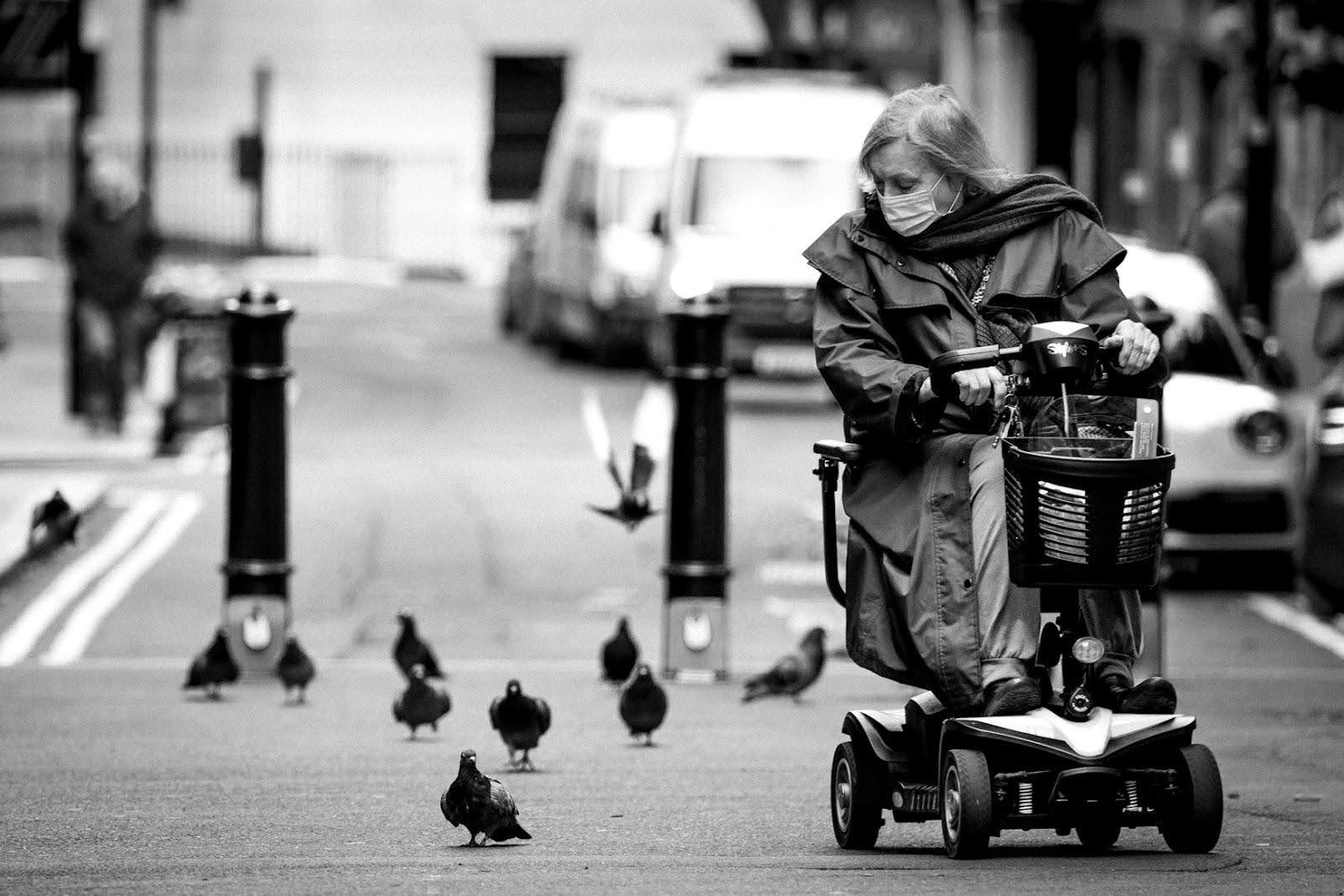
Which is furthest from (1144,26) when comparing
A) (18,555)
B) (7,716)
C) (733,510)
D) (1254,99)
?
(7,716)

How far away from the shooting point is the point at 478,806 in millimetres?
6773

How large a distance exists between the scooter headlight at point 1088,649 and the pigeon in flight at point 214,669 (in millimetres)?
4587

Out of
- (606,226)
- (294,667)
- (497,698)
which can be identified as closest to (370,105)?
(606,226)

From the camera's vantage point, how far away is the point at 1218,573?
15.3 m

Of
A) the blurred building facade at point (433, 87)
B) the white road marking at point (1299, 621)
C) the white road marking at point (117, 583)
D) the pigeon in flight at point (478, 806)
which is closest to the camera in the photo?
the pigeon in flight at point (478, 806)

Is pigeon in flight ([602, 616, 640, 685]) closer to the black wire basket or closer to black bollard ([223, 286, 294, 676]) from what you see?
black bollard ([223, 286, 294, 676])

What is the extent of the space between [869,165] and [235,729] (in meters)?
3.74

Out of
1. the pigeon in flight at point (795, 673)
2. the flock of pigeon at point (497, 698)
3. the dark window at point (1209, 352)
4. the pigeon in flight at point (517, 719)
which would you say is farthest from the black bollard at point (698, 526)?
the dark window at point (1209, 352)

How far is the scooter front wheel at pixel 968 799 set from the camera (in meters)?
6.26

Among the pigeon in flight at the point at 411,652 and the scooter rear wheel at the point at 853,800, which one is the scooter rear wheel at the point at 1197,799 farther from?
the pigeon in flight at the point at 411,652

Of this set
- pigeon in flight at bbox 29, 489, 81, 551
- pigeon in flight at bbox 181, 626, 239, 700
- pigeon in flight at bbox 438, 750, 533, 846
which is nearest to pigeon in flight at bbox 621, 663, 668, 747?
pigeon in flight at bbox 181, 626, 239, 700

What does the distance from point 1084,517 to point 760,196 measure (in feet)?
63.7

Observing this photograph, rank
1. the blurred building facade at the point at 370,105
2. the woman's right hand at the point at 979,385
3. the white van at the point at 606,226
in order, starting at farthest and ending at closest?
1. the blurred building facade at the point at 370,105
2. the white van at the point at 606,226
3. the woman's right hand at the point at 979,385

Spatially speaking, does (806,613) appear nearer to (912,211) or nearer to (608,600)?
(608,600)
